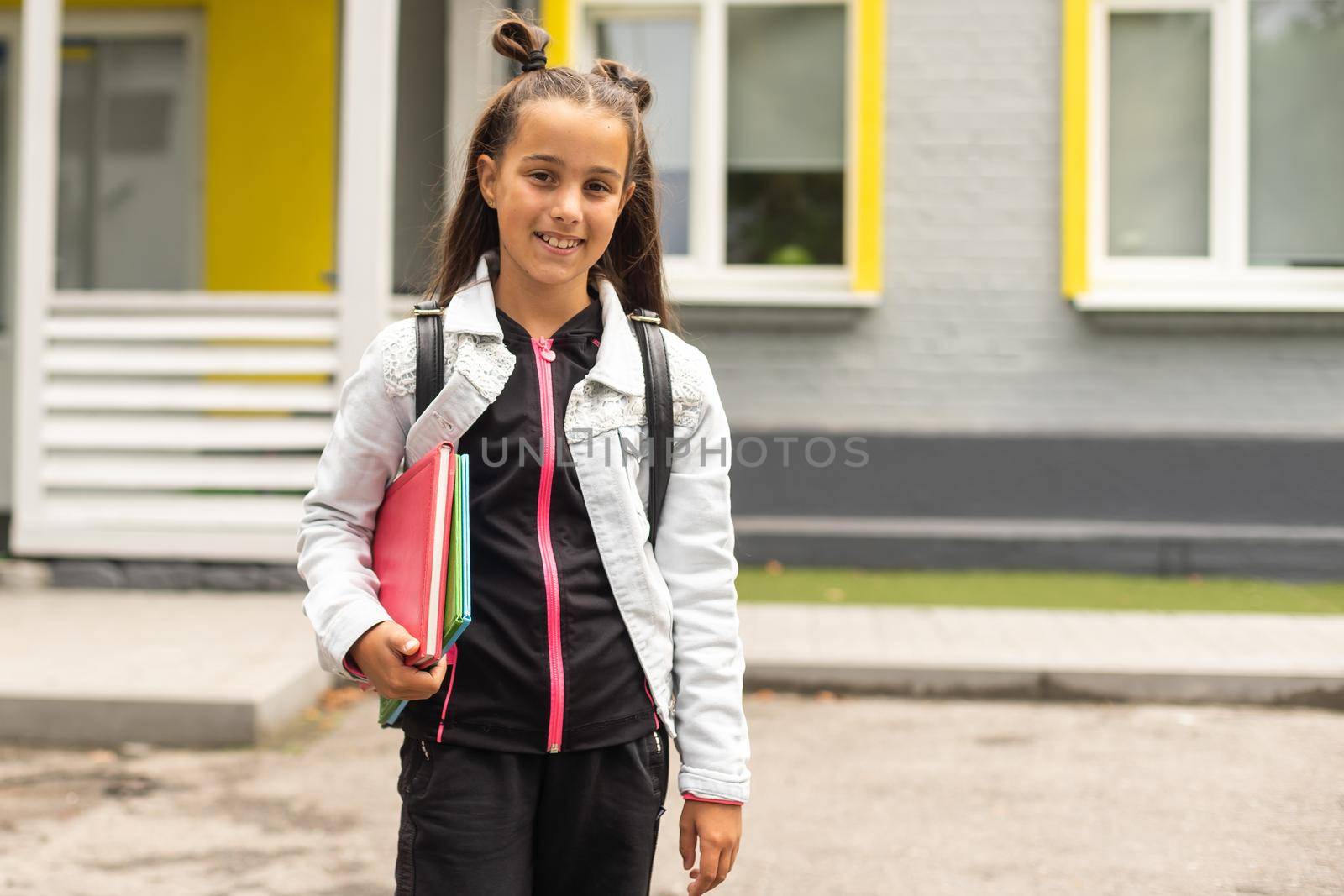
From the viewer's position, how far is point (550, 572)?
2.04 m

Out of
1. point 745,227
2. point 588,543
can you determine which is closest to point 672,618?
point 588,543

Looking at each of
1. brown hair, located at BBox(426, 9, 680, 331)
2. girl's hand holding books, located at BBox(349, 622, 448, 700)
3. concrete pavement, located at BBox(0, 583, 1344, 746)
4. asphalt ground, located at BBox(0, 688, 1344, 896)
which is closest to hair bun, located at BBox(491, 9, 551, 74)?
brown hair, located at BBox(426, 9, 680, 331)

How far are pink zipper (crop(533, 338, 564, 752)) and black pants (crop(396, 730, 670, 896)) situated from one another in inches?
2.8

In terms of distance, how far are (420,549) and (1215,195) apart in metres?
7.75

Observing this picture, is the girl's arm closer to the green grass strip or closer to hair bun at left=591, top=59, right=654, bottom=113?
hair bun at left=591, top=59, right=654, bottom=113

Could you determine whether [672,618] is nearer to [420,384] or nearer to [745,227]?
[420,384]

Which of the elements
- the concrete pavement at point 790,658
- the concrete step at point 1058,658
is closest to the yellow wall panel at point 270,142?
the concrete pavement at point 790,658

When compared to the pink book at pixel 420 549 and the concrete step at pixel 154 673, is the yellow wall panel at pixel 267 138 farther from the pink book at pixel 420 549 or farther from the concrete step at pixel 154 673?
the pink book at pixel 420 549

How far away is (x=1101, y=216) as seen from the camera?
858 cm

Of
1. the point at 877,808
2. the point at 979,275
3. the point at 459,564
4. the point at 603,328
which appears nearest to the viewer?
the point at 459,564

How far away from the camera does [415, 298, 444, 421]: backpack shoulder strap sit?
6.77ft

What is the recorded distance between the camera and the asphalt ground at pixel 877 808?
3795 millimetres

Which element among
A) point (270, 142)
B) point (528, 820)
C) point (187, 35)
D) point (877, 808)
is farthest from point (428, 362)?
point (187, 35)

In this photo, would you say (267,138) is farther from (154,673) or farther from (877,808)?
(877,808)
